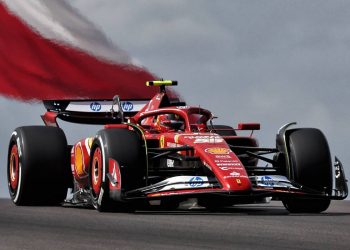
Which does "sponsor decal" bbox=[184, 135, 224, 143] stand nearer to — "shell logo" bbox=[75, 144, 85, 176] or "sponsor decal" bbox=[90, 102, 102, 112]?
"shell logo" bbox=[75, 144, 85, 176]

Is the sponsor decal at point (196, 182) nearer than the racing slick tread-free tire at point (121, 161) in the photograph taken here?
Yes

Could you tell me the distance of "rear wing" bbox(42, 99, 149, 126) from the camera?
19703mm

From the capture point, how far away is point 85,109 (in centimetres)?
1981

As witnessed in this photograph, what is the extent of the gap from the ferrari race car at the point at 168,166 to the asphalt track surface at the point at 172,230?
321 millimetres

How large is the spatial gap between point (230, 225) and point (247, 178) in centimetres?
188

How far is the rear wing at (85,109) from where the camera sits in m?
19.7

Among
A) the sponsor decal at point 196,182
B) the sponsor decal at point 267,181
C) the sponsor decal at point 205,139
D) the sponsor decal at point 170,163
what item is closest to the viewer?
the sponsor decal at point 196,182

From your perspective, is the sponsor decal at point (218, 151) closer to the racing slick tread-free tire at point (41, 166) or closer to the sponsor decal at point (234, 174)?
the sponsor decal at point (234, 174)

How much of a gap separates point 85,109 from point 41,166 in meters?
2.47

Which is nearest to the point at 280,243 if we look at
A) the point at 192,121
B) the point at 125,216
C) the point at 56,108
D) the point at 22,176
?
the point at 125,216

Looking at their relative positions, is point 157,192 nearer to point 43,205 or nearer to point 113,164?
point 113,164

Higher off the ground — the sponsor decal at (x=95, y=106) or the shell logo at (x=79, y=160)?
the sponsor decal at (x=95, y=106)

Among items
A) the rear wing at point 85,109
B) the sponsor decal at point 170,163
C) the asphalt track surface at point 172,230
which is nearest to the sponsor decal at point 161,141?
the sponsor decal at point 170,163

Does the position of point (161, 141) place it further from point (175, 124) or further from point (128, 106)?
point (128, 106)
